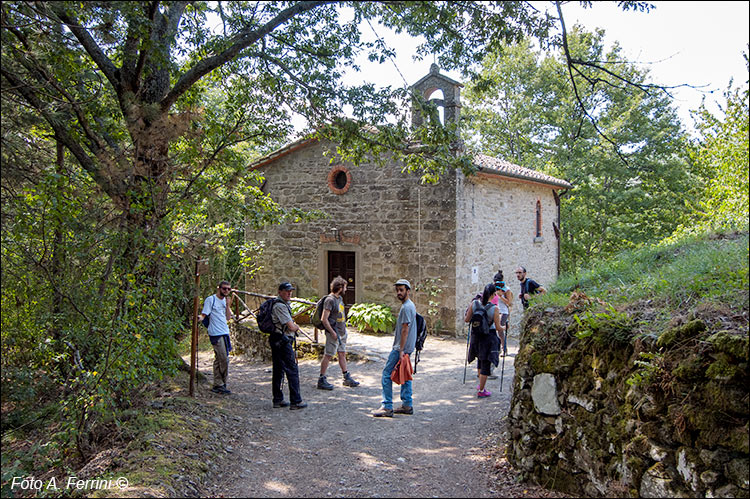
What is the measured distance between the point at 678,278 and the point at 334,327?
15.8ft

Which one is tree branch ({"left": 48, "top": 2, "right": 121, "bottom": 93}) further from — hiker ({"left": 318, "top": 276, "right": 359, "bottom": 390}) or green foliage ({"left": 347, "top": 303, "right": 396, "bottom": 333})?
→ green foliage ({"left": 347, "top": 303, "right": 396, "bottom": 333})

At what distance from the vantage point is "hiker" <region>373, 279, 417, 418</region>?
5805 mm

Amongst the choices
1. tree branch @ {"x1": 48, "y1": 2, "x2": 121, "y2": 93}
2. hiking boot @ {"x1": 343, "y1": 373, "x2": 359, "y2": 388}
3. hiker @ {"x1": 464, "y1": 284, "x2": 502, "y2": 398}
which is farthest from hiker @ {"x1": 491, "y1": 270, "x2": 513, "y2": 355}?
tree branch @ {"x1": 48, "y1": 2, "x2": 121, "y2": 93}

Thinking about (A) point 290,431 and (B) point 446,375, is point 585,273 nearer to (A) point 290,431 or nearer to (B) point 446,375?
(B) point 446,375

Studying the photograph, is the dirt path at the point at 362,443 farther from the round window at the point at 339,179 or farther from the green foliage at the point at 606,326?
the round window at the point at 339,179

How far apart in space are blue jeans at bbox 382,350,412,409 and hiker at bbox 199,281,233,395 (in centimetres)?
249

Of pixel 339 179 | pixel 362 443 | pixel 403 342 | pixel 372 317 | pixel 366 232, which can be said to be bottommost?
pixel 362 443

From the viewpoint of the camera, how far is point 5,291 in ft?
12.7

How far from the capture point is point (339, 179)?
12984 millimetres

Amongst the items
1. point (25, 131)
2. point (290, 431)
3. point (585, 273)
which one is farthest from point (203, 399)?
point (585, 273)

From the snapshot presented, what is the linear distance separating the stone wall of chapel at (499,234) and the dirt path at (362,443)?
13.1 feet

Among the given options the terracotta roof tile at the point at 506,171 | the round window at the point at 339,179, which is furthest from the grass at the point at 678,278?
the round window at the point at 339,179

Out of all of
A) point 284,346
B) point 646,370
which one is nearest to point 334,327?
point 284,346

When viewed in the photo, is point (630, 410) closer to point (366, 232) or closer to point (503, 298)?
point (503, 298)
